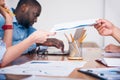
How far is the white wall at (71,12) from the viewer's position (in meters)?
3.57

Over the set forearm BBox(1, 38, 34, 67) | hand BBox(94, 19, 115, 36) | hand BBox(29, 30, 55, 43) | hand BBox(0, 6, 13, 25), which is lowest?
forearm BBox(1, 38, 34, 67)

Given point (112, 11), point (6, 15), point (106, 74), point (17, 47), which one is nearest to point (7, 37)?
point (6, 15)

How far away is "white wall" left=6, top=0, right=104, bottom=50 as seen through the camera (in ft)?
11.7

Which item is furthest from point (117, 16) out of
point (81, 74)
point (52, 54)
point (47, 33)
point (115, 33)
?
point (81, 74)

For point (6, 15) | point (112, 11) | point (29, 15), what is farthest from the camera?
point (112, 11)

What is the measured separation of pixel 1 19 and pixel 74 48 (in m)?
0.68

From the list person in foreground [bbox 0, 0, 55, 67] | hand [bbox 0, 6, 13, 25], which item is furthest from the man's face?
person in foreground [bbox 0, 0, 55, 67]

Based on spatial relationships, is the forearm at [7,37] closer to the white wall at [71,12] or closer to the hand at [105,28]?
the hand at [105,28]

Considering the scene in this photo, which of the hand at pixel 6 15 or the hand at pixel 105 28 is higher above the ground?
the hand at pixel 6 15

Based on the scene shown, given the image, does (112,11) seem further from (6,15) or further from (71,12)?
(6,15)

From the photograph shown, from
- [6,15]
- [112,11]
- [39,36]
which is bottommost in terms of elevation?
[39,36]

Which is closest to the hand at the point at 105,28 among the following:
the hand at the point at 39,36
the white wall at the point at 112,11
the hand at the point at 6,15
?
the hand at the point at 39,36

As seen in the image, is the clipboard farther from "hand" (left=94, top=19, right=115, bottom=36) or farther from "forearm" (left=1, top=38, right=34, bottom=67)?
"hand" (left=94, top=19, right=115, bottom=36)

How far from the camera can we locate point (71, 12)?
143 inches
